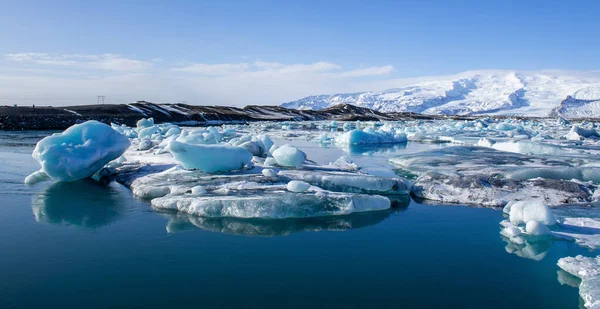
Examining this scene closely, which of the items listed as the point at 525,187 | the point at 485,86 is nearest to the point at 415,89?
the point at 485,86

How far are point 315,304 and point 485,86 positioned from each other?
153491mm

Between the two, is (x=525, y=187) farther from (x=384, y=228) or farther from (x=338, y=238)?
(x=338, y=238)

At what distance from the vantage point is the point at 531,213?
19.2 ft

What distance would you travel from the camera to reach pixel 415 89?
150 metres

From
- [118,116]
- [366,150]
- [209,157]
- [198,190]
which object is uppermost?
[118,116]

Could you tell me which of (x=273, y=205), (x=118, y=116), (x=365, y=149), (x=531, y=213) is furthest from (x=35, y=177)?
(x=118, y=116)

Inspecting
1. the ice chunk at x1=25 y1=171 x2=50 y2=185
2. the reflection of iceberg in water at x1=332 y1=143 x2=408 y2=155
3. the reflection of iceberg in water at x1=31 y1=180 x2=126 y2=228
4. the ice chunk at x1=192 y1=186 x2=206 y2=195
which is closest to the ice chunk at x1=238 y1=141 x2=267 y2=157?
the reflection of iceberg in water at x1=31 y1=180 x2=126 y2=228

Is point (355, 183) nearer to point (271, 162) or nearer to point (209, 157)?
point (271, 162)

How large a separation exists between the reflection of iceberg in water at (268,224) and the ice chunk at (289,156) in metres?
2.76

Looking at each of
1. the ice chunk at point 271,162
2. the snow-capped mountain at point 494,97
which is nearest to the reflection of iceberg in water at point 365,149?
the ice chunk at point 271,162

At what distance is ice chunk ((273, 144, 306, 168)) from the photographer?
29.5ft

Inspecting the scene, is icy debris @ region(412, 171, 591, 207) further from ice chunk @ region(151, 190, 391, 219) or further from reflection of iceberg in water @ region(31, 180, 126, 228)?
reflection of iceberg in water @ region(31, 180, 126, 228)

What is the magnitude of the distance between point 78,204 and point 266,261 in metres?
3.97

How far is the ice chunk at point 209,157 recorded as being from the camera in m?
8.12
